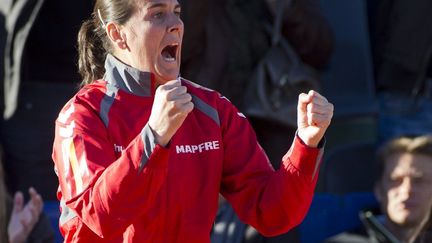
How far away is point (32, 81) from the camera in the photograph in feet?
17.1

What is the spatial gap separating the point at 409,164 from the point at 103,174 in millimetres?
2573

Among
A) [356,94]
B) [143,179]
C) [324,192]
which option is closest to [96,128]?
[143,179]

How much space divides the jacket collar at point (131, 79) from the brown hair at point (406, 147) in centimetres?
231

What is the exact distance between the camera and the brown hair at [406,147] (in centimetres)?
498

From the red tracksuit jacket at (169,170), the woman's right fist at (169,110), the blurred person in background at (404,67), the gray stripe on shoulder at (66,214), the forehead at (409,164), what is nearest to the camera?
the woman's right fist at (169,110)

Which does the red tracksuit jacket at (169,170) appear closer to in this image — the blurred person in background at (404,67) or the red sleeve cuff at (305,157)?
the red sleeve cuff at (305,157)

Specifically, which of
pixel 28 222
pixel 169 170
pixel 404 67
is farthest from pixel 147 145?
pixel 404 67

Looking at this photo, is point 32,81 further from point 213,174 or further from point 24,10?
point 213,174

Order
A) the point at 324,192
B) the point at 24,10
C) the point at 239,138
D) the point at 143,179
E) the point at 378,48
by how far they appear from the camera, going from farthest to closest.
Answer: the point at 378,48 → the point at 324,192 → the point at 24,10 → the point at 239,138 → the point at 143,179

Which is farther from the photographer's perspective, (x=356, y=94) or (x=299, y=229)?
(x=356, y=94)

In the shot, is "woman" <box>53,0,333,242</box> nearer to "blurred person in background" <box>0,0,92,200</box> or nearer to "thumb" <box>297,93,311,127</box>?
"thumb" <box>297,93,311,127</box>

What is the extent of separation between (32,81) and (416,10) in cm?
Result: 194

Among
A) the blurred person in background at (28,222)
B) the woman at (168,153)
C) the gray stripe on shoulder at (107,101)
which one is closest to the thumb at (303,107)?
the woman at (168,153)

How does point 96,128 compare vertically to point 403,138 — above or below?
above
